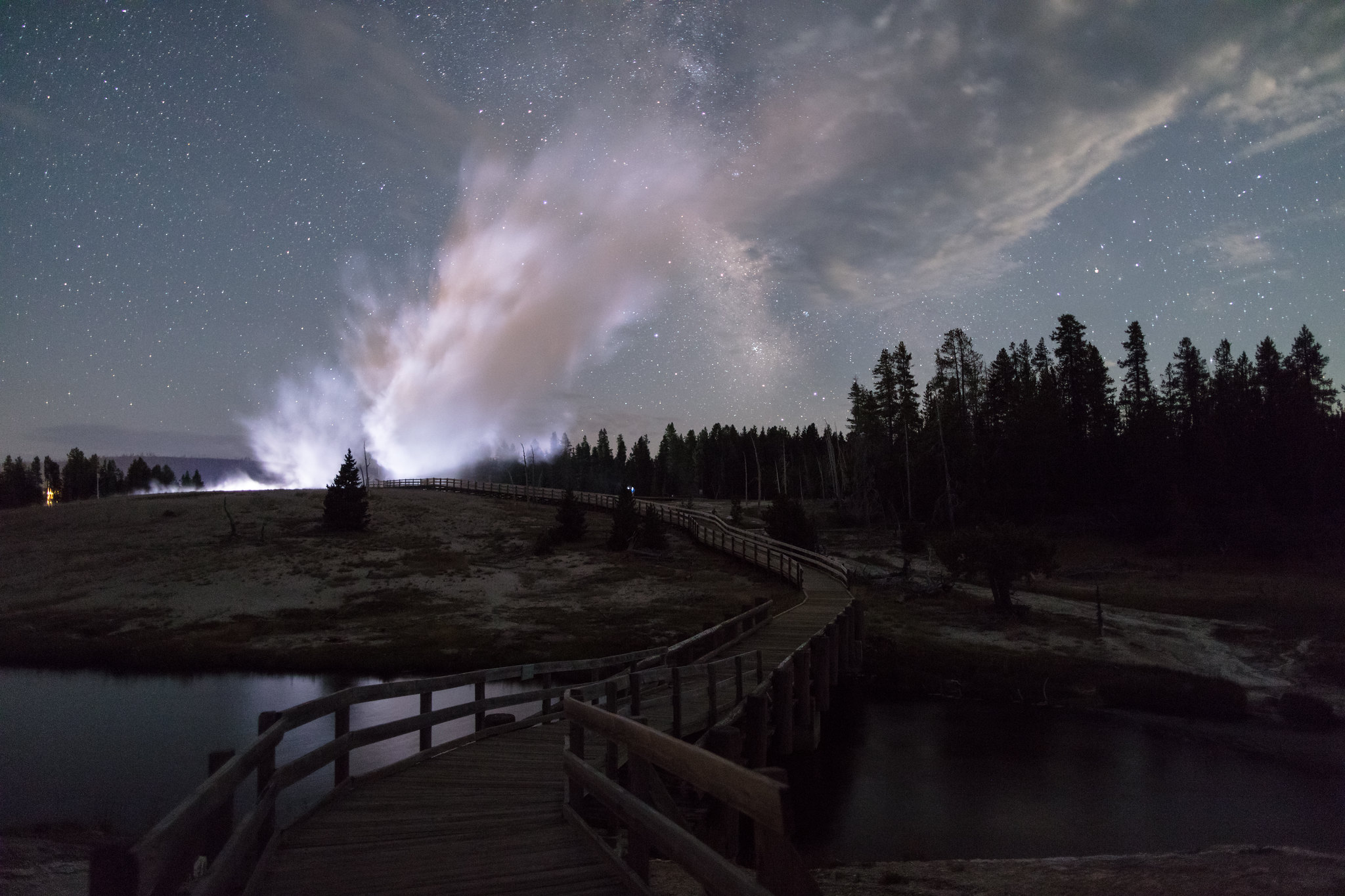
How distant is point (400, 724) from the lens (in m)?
8.99

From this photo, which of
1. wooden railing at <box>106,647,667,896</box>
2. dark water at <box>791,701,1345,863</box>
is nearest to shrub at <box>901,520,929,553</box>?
dark water at <box>791,701,1345,863</box>

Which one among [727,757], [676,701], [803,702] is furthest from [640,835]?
[803,702]

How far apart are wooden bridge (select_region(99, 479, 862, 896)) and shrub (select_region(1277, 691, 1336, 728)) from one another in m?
17.6

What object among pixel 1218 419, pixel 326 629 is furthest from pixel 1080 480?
pixel 326 629

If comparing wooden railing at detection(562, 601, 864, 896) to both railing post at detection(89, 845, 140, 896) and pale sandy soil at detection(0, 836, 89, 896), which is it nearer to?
railing post at detection(89, 845, 140, 896)

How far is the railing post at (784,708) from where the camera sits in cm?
1597

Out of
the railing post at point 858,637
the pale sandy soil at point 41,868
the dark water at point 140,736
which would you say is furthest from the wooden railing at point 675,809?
the railing post at point 858,637

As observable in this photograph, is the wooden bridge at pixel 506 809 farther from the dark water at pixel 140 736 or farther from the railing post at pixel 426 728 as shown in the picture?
the dark water at pixel 140 736

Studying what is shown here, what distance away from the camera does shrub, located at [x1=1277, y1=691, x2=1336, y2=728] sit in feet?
71.8

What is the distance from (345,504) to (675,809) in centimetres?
5422

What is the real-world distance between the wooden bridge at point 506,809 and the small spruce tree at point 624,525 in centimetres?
3306

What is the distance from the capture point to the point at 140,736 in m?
21.7

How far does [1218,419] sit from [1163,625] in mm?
44381

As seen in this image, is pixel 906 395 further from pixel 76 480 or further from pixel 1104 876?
pixel 76 480
